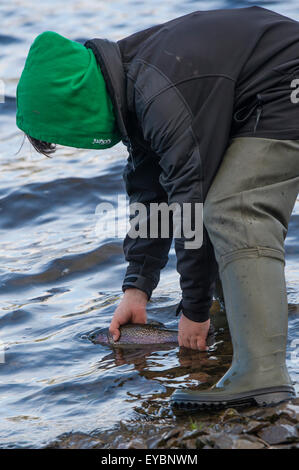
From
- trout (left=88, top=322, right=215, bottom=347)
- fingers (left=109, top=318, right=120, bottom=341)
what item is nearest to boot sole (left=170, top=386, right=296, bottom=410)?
trout (left=88, top=322, right=215, bottom=347)

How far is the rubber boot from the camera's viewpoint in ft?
10.1

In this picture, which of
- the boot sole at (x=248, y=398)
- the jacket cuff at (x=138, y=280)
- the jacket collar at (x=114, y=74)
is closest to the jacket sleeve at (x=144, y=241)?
the jacket cuff at (x=138, y=280)

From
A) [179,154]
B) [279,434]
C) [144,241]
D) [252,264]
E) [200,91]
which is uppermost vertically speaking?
[200,91]

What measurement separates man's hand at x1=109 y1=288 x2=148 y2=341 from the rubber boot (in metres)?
1.14

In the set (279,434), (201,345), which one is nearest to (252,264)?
(279,434)

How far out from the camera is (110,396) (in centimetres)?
371

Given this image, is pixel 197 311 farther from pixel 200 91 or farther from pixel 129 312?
pixel 200 91

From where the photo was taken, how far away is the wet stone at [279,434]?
288 cm

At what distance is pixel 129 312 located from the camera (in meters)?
4.29

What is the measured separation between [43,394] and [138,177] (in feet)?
3.74

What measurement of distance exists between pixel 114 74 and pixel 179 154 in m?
0.44

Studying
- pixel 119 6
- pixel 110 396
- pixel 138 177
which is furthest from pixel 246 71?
pixel 119 6

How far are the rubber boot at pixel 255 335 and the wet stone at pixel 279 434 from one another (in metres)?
0.16

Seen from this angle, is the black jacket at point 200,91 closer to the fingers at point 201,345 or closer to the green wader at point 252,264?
the green wader at point 252,264
